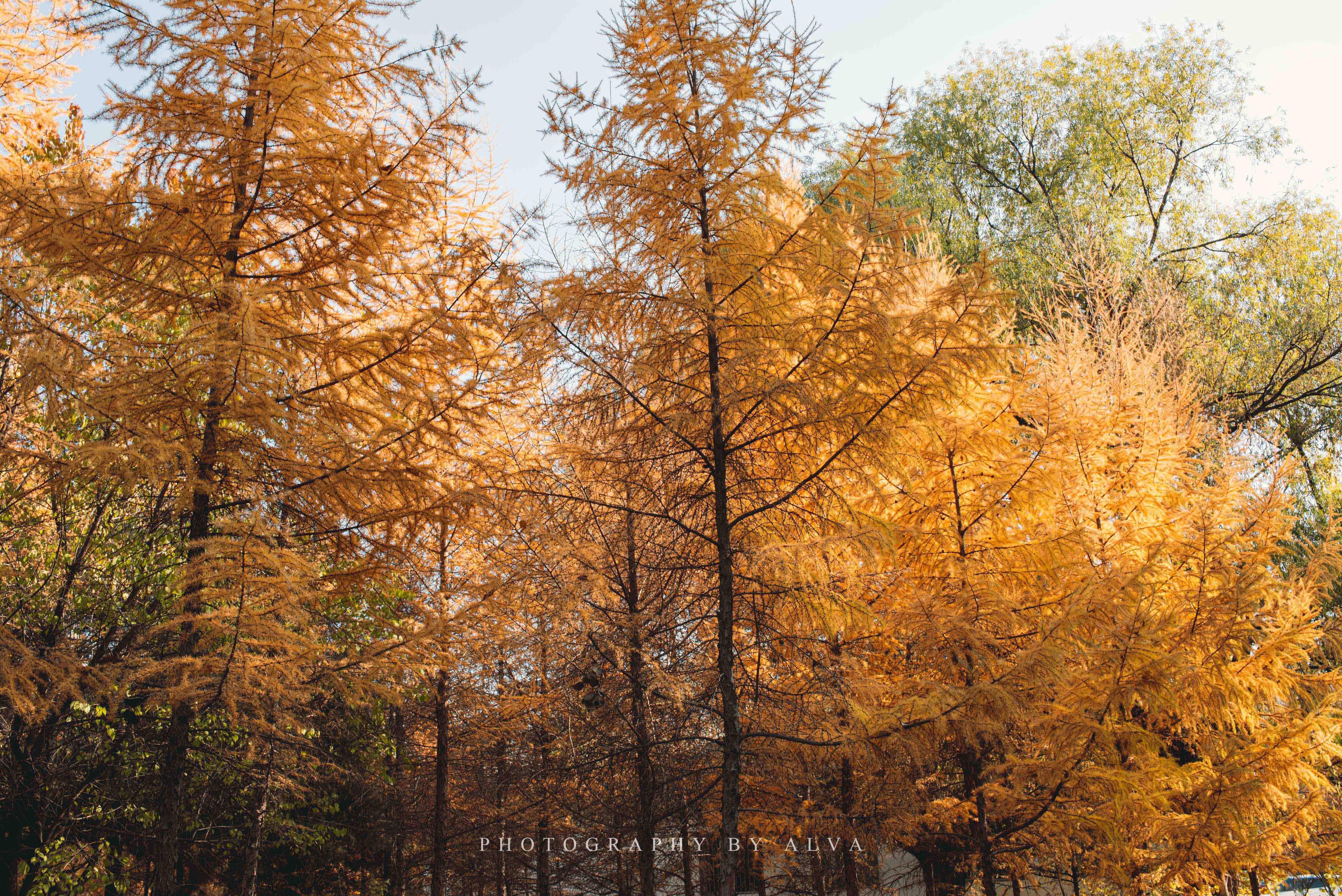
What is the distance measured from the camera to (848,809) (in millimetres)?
7578

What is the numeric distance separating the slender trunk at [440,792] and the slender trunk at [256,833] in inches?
73.6

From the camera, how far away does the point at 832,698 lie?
20.0 feet

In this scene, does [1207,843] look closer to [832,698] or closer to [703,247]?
[832,698]

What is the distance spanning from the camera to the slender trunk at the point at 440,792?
9.22 m

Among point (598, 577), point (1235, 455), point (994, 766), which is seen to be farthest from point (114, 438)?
point (1235, 455)

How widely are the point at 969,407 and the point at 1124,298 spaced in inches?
407

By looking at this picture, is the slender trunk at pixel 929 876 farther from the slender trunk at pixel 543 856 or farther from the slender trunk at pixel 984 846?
the slender trunk at pixel 543 856

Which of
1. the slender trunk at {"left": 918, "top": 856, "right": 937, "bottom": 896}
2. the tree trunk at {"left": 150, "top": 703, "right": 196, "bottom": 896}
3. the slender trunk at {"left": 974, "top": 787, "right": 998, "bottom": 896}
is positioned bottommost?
the slender trunk at {"left": 918, "top": 856, "right": 937, "bottom": 896}

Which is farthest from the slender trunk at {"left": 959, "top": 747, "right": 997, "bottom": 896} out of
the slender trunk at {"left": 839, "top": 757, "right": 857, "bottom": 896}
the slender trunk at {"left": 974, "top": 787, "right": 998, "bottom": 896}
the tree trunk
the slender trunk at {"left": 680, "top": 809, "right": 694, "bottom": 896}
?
the tree trunk

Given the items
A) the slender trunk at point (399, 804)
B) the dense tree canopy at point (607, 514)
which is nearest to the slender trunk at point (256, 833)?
the dense tree canopy at point (607, 514)

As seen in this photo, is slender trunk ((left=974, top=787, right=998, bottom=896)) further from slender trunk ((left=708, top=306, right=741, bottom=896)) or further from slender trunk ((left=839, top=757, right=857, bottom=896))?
slender trunk ((left=708, top=306, right=741, bottom=896))

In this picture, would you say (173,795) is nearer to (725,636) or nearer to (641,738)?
(725,636)

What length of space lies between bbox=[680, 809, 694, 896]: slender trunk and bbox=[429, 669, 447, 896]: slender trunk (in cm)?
301

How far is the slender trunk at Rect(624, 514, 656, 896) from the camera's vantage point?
6.94 metres
